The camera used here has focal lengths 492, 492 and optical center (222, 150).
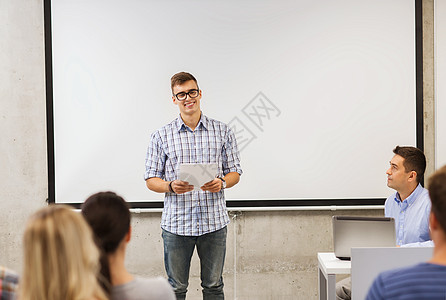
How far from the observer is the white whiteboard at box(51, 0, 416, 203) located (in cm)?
418

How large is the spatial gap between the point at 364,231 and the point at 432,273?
1.49 m

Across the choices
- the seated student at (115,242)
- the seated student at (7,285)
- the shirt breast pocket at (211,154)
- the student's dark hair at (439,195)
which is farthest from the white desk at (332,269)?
the seated student at (7,285)

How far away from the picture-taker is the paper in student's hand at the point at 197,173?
2.91m

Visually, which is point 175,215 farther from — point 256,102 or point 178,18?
point 178,18

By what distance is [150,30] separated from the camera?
417 cm

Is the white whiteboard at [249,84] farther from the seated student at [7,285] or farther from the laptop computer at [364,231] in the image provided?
the seated student at [7,285]

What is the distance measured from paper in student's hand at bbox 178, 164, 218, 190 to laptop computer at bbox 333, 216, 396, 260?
77 centimetres

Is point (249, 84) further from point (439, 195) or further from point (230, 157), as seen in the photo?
point (439, 195)

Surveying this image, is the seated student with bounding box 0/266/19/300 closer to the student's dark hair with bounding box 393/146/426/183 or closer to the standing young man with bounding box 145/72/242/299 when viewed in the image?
the standing young man with bounding box 145/72/242/299

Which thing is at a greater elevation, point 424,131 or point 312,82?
point 312,82

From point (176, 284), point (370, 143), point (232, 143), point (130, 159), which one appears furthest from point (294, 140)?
point (176, 284)

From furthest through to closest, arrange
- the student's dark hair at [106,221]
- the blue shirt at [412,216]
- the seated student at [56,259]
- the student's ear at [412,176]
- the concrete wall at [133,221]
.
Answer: the concrete wall at [133,221], the student's ear at [412,176], the blue shirt at [412,216], the student's dark hair at [106,221], the seated student at [56,259]

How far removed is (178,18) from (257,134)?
3.91 ft

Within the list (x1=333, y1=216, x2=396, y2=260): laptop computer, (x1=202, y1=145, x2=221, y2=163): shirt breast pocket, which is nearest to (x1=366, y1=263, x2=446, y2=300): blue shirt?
(x1=333, y1=216, x2=396, y2=260): laptop computer
